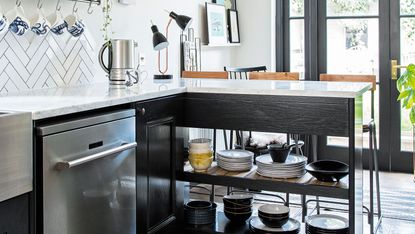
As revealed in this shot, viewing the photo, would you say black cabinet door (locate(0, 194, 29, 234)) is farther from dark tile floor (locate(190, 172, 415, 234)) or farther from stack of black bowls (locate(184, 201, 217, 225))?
dark tile floor (locate(190, 172, 415, 234))

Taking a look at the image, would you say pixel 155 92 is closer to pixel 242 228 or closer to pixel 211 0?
pixel 242 228

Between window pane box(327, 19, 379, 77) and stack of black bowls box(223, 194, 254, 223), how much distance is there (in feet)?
9.13

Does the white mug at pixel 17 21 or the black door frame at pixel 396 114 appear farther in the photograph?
the black door frame at pixel 396 114

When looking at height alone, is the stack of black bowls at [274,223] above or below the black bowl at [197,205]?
below

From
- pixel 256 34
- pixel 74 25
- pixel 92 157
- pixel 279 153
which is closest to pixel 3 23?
pixel 74 25

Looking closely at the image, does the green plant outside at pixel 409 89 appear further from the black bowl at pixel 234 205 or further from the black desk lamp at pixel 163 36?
the black bowl at pixel 234 205

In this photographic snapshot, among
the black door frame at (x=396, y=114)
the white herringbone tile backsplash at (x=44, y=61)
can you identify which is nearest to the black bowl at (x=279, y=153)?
the white herringbone tile backsplash at (x=44, y=61)

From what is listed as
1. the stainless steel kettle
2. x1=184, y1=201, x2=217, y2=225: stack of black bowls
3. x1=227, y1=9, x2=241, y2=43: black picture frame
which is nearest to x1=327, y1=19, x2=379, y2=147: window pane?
x1=227, y1=9, x2=241, y2=43: black picture frame

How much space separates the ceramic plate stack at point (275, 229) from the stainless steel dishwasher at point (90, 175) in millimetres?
724

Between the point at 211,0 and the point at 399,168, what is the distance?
2.44 metres

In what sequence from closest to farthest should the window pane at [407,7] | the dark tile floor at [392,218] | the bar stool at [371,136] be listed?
1. the bar stool at [371,136]
2. the dark tile floor at [392,218]
3. the window pane at [407,7]

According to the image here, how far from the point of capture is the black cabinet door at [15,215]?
61.7 inches

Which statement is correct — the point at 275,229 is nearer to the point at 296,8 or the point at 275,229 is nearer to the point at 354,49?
the point at 354,49

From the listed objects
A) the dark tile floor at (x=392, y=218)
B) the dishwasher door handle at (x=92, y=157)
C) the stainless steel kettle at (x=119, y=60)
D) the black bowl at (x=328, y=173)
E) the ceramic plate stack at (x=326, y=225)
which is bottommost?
the dark tile floor at (x=392, y=218)
